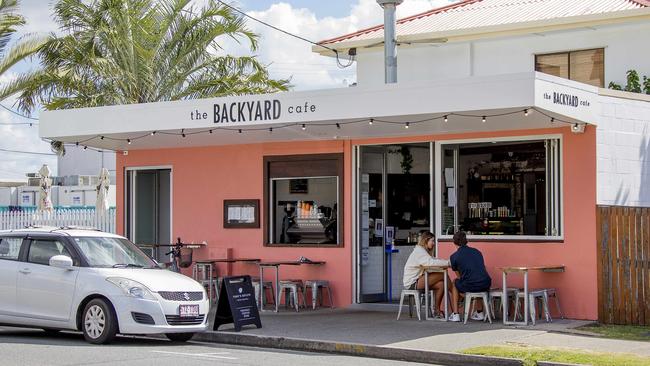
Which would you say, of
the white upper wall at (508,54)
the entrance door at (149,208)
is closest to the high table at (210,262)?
the entrance door at (149,208)

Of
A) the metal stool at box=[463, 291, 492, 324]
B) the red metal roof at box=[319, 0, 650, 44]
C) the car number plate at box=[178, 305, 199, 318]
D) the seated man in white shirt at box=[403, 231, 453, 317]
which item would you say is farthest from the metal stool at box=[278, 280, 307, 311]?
the red metal roof at box=[319, 0, 650, 44]

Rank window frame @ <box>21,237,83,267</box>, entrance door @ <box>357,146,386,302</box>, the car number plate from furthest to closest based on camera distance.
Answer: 1. entrance door @ <box>357,146,386,302</box>
2. window frame @ <box>21,237,83,267</box>
3. the car number plate

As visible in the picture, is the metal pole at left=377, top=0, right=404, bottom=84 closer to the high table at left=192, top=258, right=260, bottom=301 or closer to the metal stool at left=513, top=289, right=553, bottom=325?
the high table at left=192, top=258, right=260, bottom=301

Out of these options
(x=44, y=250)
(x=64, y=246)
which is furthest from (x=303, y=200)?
(x=44, y=250)

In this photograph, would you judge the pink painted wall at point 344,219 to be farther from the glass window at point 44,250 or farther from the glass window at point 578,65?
the glass window at point 578,65

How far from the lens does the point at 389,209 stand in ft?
61.9

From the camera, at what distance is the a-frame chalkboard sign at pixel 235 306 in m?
15.2

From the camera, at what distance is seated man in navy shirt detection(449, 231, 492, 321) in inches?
620

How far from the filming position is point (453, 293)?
16.1 metres

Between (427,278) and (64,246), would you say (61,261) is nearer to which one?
(64,246)

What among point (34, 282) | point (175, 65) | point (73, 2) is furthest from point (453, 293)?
point (73, 2)

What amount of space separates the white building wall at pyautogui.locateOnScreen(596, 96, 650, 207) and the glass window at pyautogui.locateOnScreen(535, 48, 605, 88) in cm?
488

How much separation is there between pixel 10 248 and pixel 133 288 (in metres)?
2.38

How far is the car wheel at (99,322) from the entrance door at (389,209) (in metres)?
5.98
